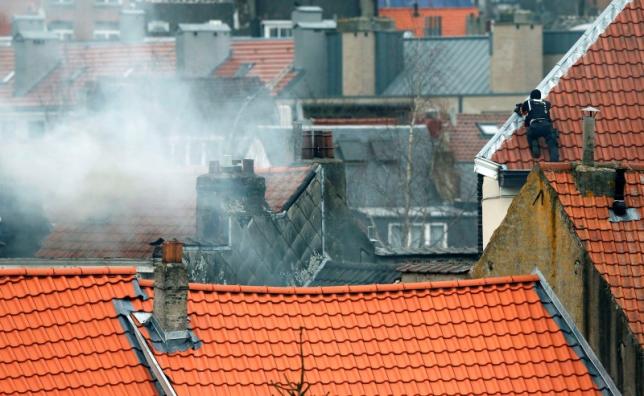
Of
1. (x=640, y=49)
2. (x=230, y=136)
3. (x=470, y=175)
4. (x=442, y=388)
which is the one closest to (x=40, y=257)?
(x=640, y=49)

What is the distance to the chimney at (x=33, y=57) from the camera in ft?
294

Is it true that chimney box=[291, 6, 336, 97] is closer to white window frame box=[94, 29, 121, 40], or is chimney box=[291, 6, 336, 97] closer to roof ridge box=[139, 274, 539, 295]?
white window frame box=[94, 29, 121, 40]

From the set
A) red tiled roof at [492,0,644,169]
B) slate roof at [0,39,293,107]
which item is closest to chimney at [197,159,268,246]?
red tiled roof at [492,0,644,169]

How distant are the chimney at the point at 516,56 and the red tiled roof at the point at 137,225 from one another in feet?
166

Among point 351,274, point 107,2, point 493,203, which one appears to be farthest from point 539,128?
point 107,2

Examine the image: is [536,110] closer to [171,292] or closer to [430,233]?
[171,292]

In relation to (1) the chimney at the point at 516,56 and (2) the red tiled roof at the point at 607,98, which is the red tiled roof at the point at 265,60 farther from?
(2) the red tiled roof at the point at 607,98

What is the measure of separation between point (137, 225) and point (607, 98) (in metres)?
8.47

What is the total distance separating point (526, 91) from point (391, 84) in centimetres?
472

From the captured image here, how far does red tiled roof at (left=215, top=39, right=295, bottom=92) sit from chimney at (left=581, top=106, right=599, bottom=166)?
5634cm

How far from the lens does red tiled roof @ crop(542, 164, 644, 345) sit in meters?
→ 29.1

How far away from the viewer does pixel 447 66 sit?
9250 centimetres

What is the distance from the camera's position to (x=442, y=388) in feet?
91.9

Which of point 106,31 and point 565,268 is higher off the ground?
point 565,268
